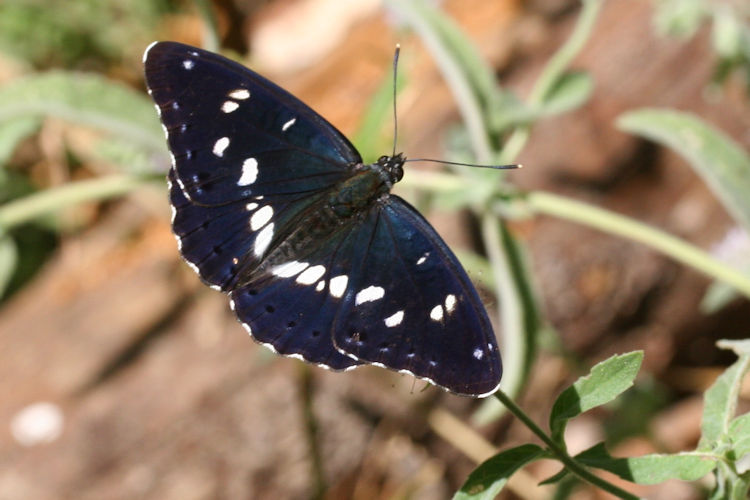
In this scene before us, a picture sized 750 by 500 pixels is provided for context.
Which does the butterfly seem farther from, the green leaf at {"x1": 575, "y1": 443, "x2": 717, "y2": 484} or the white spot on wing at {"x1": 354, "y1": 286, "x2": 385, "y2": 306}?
the green leaf at {"x1": 575, "y1": 443, "x2": 717, "y2": 484}

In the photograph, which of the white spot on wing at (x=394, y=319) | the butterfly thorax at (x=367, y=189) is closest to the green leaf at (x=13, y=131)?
the butterfly thorax at (x=367, y=189)

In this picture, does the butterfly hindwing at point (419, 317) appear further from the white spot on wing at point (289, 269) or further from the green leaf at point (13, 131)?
the green leaf at point (13, 131)

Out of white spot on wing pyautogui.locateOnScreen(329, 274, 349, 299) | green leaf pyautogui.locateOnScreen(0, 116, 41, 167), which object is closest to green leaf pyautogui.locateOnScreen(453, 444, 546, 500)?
white spot on wing pyautogui.locateOnScreen(329, 274, 349, 299)

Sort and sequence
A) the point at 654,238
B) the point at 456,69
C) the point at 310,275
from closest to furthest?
the point at 310,275
the point at 654,238
the point at 456,69

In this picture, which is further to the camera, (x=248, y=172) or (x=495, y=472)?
(x=248, y=172)

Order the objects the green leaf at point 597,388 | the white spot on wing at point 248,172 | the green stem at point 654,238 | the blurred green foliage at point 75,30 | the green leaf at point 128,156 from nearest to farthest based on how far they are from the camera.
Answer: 1. the green leaf at point 597,388
2. the white spot on wing at point 248,172
3. the green stem at point 654,238
4. the green leaf at point 128,156
5. the blurred green foliage at point 75,30

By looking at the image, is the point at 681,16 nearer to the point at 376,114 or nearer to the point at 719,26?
the point at 719,26

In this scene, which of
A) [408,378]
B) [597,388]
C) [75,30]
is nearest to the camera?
[597,388]

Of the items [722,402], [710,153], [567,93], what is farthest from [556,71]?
[722,402]
